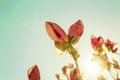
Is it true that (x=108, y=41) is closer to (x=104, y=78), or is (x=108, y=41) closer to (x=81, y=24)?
(x=104, y=78)

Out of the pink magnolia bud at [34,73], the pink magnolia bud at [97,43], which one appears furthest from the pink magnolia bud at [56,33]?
the pink magnolia bud at [97,43]

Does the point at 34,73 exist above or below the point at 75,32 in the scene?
below

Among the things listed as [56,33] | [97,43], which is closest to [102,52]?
[97,43]

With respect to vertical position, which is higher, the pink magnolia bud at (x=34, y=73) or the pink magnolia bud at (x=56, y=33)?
the pink magnolia bud at (x=56, y=33)

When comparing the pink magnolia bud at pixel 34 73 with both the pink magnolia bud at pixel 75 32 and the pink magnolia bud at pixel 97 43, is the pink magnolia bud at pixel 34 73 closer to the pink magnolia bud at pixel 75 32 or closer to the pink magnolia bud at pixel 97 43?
the pink magnolia bud at pixel 75 32

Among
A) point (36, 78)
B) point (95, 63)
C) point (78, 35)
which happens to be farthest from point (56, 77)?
point (78, 35)

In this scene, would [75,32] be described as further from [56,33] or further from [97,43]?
[97,43]

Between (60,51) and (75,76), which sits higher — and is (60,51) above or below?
above

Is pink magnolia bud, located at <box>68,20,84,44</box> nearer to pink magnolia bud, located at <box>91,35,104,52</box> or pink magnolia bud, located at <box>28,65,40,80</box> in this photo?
pink magnolia bud, located at <box>28,65,40,80</box>

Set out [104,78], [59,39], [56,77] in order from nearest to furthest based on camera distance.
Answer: [59,39] < [56,77] < [104,78]
